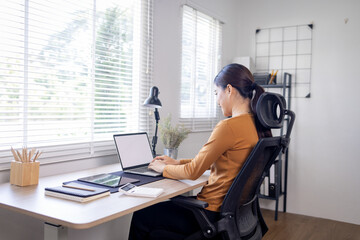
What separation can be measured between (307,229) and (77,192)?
8.81 feet

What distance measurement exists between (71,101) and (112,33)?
628 mm

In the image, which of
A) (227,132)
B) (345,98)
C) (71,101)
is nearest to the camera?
(227,132)

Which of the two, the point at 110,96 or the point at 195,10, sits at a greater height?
the point at 195,10

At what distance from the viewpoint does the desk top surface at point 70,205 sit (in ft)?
4.03

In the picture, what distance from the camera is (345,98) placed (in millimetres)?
3633

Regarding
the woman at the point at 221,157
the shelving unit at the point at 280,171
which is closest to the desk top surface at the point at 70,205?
the woman at the point at 221,157

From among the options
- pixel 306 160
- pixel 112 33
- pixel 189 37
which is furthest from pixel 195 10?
pixel 306 160

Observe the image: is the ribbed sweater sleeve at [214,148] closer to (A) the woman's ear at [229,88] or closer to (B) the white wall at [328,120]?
(A) the woman's ear at [229,88]

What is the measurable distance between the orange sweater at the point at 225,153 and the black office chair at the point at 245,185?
0.10 metres

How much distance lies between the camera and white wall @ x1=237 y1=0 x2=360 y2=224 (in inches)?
142

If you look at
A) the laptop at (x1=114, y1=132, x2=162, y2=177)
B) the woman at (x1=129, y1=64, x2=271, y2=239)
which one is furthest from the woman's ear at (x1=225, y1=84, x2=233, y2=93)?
the laptop at (x1=114, y1=132, x2=162, y2=177)

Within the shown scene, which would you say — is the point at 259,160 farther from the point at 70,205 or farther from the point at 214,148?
the point at 70,205

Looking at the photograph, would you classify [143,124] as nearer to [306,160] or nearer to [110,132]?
[110,132]

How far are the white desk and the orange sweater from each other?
0.17m
